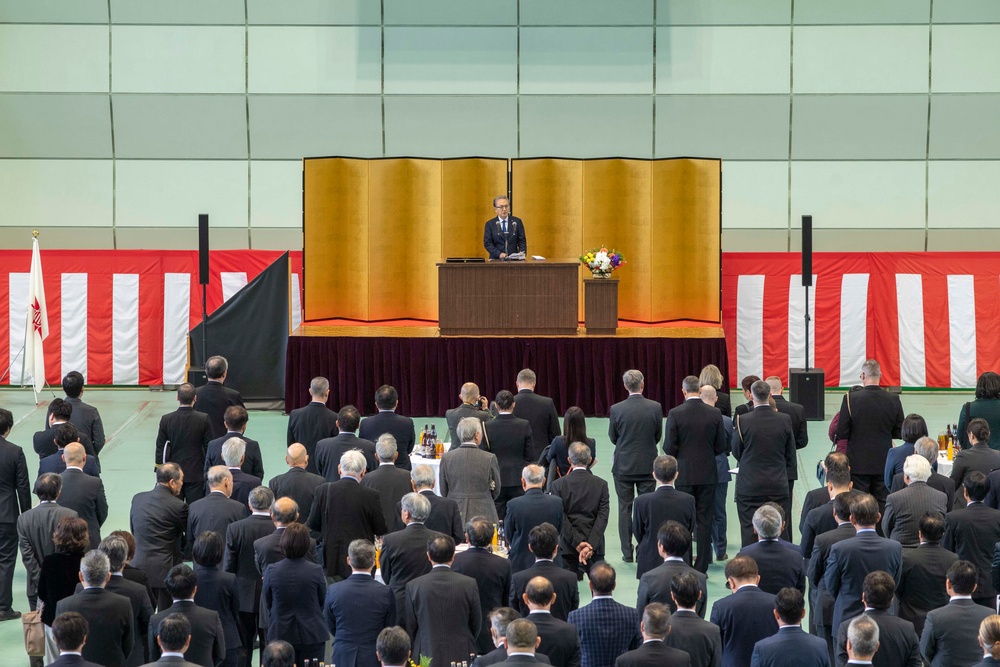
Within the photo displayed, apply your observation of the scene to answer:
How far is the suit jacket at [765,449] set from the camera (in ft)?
35.1

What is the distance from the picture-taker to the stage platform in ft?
55.9

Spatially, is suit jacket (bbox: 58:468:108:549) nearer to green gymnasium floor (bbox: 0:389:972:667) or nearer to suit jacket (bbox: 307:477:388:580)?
green gymnasium floor (bbox: 0:389:972:667)

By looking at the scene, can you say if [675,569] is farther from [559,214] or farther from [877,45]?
[877,45]

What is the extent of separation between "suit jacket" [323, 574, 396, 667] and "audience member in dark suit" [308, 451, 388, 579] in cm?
133

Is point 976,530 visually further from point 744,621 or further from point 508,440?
point 508,440

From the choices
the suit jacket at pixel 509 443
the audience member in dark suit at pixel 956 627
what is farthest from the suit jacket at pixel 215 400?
the audience member in dark suit at pixel 956 627

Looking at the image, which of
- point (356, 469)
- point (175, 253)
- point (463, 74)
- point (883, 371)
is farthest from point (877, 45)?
point (356, 469)

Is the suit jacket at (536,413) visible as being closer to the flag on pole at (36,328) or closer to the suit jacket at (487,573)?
the suit jacket at (487,573)

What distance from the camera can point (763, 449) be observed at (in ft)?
35.1

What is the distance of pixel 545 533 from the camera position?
25.3 ft

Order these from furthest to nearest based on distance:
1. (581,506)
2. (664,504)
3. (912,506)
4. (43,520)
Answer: (581,506) < (664,504) < (912,506) < (43,520)

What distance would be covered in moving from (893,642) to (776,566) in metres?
→ 1.16

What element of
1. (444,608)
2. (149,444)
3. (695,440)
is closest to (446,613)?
(444,608)

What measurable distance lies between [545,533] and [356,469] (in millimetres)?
1809
